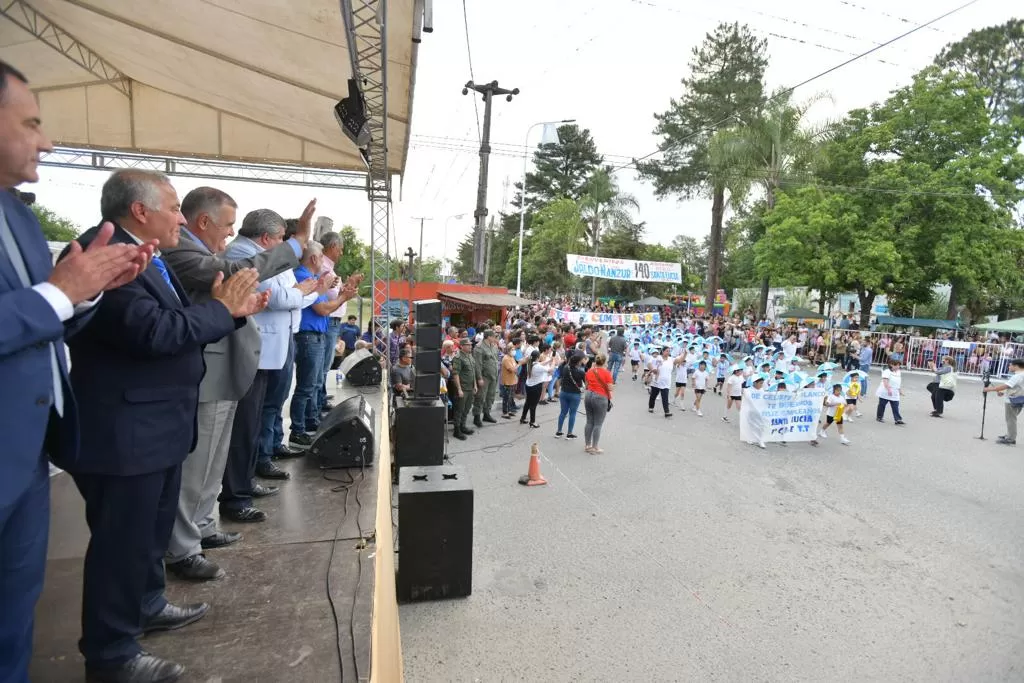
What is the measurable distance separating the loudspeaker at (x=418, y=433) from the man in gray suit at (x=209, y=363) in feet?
14.8

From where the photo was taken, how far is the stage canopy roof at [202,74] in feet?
16.1

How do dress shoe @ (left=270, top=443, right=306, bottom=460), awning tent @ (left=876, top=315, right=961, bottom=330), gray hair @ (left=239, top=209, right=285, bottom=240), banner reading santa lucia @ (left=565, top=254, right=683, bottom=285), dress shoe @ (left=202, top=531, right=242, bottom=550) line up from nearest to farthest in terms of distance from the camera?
dress shoe @ (left=202, top=531, right=242, bottom=550)
gray hair @ (left=239, top=209, right=285, bottom=240)
dress shoe @ (left=270, top=443, right=306, bottom=460)
awning tent @ (left=876, top=315, right=961, bottom=330)
banner reading santa lucia @ (left=565, top=254, right=683, bottom=285)

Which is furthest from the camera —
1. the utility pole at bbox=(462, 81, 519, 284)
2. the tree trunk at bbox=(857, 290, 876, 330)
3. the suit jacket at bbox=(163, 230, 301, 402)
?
the tree trunk at bbox=(857, 290, 876, 330)

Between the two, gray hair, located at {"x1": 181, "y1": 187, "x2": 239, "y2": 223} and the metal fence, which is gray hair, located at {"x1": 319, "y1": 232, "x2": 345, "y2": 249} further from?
the metal fence

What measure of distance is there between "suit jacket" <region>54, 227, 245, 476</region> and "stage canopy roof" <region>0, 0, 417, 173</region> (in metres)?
3.70

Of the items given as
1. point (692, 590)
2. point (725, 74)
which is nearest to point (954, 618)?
point (692, 590)

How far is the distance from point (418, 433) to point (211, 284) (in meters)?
5.02

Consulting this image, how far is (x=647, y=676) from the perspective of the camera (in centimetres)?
378

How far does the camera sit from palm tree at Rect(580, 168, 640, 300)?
119ft

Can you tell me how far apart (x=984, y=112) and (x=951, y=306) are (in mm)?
8571

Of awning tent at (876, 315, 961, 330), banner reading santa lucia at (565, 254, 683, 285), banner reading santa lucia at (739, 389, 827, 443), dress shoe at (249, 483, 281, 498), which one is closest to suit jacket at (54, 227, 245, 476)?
dress shoe at (249, 483, 281, 498)

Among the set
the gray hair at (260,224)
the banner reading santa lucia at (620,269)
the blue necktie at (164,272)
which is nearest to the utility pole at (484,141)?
the banner reading santa lucia at (620,269)

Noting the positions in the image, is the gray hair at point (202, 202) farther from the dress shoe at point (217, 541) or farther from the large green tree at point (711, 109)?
the large green tree at point (711, 109)

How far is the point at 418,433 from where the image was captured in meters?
7.19
